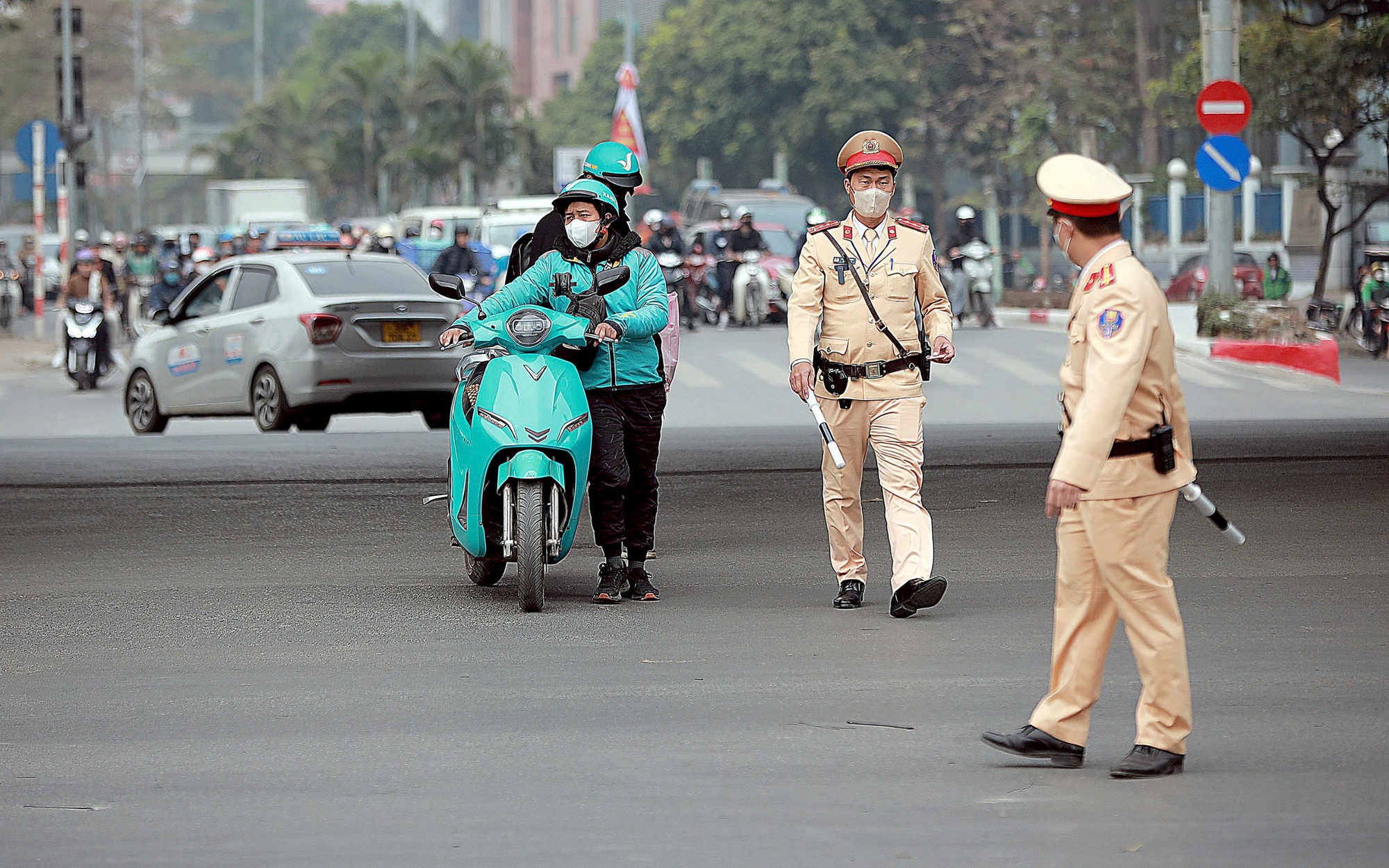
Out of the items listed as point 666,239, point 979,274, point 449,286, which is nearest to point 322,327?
point 449,286

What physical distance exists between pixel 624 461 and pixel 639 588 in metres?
0.60

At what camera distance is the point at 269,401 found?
1739 centimetres

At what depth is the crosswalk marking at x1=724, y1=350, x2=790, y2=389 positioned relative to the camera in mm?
23109

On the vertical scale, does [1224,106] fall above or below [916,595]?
above

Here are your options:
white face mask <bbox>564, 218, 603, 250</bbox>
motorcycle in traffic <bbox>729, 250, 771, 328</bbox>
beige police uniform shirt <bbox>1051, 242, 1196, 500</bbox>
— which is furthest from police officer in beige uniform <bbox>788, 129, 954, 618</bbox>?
motorcycle in traffic <bbox>729, 250, 771, 328</bbox>

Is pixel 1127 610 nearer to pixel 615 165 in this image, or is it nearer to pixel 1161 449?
pixel 1161 449

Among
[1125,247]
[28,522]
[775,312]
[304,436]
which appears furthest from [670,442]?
[775,312]

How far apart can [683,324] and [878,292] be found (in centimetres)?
2317


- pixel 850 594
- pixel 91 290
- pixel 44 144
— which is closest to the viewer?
pixel 850 594

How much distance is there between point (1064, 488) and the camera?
5539 millimetres

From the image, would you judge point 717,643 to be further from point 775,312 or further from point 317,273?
point 775,312

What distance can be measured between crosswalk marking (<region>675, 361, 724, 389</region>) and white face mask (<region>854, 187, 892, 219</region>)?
1398 centimetres

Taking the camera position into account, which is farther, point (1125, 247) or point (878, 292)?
point (878, 292)

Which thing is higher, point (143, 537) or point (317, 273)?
point (317, 273)
